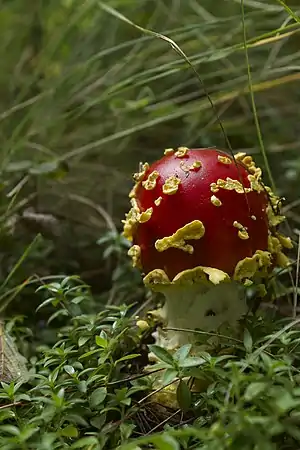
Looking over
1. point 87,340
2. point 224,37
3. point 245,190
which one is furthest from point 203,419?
point 224,37

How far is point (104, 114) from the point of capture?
1.75m

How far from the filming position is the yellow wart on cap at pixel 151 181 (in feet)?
3.20

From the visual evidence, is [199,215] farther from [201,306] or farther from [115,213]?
[115,213]

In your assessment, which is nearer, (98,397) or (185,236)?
(98,397)

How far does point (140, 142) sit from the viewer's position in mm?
1769

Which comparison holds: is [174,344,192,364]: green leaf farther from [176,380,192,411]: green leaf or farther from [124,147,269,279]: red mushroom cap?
[124,147,269,279]: red mushroom cap

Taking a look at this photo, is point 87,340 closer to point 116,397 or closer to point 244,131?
point 116,397

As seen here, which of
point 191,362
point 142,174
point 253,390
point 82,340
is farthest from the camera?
point 142,174

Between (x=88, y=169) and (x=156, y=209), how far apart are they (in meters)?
0.80

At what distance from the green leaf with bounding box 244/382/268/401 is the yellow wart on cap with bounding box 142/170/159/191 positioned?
42cm

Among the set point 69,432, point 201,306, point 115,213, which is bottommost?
point 115,213

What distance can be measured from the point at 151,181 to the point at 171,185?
0.15ft

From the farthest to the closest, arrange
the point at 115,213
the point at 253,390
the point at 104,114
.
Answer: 1. the point at 104,114
2. the point at 115,213
3. the point at 253,390

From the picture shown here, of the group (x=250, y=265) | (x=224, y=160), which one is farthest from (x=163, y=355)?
(x=224, y=160)
